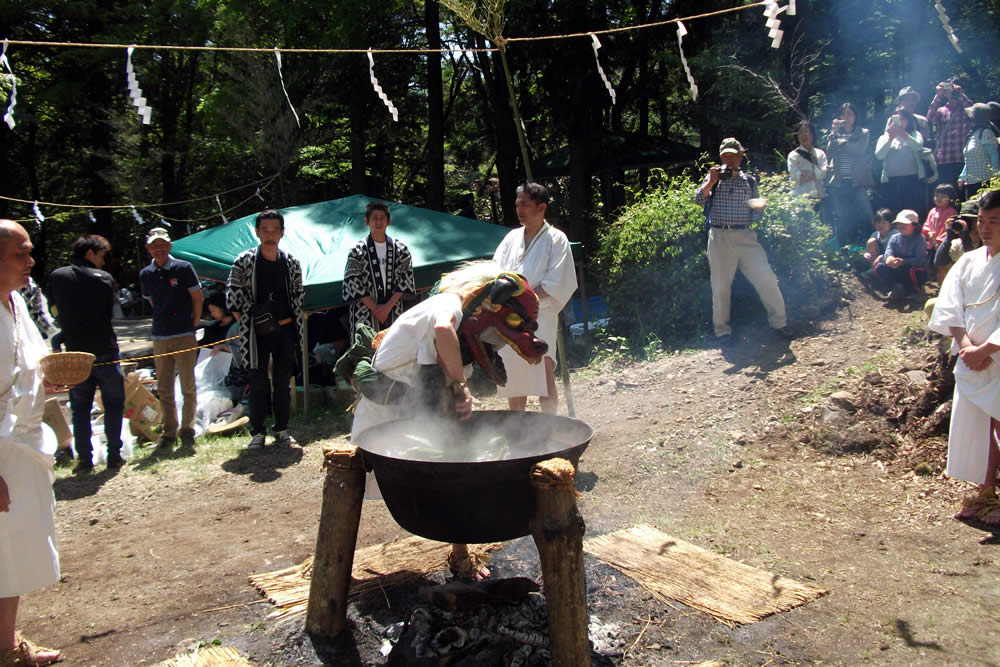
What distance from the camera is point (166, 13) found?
18.0m

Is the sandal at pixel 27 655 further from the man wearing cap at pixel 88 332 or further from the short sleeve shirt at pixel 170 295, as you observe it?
the short sleeve shirt at pixel 170 295

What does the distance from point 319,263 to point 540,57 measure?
29.4 feet

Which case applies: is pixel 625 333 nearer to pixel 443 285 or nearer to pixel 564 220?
pixel 443 285

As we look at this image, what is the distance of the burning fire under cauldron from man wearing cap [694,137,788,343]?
4459mm

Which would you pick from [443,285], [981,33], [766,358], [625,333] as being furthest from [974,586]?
[981,33]

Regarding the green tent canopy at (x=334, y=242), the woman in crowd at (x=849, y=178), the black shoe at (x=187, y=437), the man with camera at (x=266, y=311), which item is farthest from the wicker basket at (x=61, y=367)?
the woman in crowd at (x=849, y=178)

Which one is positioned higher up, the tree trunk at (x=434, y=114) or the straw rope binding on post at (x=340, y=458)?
the tree trunk at (x=434, y=114)

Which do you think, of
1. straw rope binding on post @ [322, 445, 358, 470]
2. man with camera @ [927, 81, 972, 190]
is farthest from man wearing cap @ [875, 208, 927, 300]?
straw rope binding on post @ [322, 445, 358, 470]

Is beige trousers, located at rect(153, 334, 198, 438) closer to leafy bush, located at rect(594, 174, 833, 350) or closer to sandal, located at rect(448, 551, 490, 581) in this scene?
sandal, located at rect(448, 551, 490, 581)

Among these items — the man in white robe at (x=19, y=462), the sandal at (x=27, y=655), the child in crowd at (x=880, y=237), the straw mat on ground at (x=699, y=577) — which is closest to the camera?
the man in white robe at (x=19, y=462)

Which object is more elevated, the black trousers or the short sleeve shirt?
the short sleeve shirt

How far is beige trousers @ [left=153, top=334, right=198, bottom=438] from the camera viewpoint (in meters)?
6.49

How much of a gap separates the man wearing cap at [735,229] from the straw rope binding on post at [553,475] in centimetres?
497

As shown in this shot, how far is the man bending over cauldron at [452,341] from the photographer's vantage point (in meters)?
3.17
